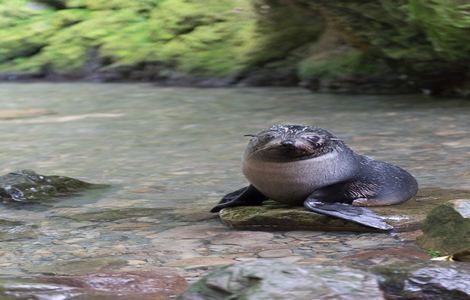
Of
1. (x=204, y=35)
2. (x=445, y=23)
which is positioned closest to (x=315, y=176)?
(x=445, y=23)

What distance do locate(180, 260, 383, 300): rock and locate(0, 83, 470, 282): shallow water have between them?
844 mm

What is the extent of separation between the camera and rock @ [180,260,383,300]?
238 centimetres

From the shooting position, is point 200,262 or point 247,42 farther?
point 247,42

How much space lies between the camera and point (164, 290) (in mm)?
2869

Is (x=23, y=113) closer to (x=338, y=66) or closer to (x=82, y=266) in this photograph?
(x=338, y=66)

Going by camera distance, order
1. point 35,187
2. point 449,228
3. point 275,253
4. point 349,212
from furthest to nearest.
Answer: point 35,187 < point 349,212 < point 275,253 < point 449,228

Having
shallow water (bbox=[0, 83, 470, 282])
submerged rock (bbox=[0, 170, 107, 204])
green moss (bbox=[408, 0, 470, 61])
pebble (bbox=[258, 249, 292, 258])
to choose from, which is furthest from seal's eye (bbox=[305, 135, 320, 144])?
green moss (bbox=[408, 0, 470, 61])

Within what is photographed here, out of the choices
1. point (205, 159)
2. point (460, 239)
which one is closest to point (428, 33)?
point (205, 159)

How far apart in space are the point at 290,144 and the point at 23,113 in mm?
7079

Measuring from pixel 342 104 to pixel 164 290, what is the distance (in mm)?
7297

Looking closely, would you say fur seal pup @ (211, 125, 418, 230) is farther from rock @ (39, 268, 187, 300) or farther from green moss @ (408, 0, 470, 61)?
green moss @ (408, 0, 470, 61)

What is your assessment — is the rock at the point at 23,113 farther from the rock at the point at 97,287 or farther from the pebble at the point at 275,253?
the rock at the point at 97,287

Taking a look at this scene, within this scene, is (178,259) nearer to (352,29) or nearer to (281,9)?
(352,29)

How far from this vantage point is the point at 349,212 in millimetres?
3771
